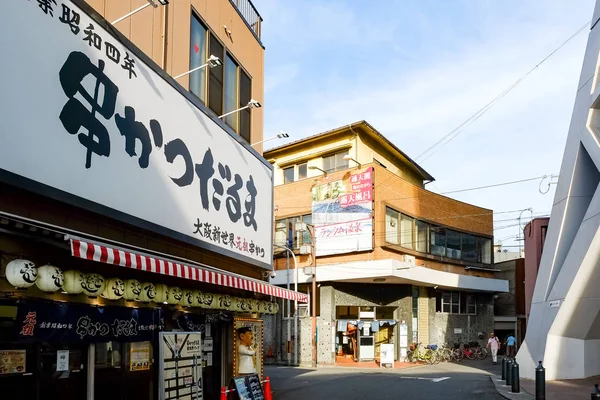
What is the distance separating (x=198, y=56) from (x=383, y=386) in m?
11.9

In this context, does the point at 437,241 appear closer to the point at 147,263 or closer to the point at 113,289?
the point at 113,289

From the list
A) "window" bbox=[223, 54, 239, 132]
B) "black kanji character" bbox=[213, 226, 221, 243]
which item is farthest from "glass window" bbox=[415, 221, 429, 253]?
"black kanji character" bbox=[213, 226, 221, 243]

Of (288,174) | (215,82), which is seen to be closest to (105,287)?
(215,82)

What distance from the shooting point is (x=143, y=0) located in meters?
11.3

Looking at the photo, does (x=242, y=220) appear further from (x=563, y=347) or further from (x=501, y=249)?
(x=501, y=249)

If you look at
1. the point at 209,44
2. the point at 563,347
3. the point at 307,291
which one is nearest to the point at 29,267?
the point at 209,44

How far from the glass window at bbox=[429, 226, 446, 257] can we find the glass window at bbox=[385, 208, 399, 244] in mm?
4287

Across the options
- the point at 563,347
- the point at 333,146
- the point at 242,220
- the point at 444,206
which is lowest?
the point at 563,347

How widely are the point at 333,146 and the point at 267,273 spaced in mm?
19291

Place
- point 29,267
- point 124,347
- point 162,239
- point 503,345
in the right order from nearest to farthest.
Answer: point 29,267, point 124,347, point 162,239, point 503,345

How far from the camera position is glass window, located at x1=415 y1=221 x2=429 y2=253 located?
1336 inches

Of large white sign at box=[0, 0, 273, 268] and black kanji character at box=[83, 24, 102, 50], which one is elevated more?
black kanji character at box=[83, 24, 102, 50]

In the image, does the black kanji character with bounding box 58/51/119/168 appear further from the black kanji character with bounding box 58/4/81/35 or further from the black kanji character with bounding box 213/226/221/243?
the black kanji character with bounding box 213/226/221/243

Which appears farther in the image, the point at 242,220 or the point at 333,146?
the point at 333,146
